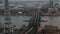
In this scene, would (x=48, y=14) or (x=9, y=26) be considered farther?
(x=48, y=14)

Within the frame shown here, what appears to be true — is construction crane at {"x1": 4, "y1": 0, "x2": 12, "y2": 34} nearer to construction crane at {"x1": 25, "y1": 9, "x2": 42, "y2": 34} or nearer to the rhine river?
the rhine river

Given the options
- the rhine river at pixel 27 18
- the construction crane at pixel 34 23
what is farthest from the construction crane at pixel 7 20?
the construction crane at pixel 34 23

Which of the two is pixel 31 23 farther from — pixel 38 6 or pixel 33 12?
pixel 38 6

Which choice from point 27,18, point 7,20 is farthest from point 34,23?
point 7,20

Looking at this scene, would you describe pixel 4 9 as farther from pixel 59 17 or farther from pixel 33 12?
pixel 59 17

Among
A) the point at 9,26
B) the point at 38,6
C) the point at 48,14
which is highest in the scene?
the point at 38,6

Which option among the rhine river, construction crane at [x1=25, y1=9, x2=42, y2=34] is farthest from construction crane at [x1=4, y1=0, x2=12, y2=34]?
construction crane at [x1=25, y1=9, x2=42, y2=34]

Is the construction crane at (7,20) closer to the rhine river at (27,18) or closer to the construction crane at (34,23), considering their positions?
the rhine river at (27,18)

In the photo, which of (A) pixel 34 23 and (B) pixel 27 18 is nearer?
(A) pixel 34 23

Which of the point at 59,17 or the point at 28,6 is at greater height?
the point at 28,6

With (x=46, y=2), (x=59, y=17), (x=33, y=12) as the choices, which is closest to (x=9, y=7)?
(x=33, y=12)

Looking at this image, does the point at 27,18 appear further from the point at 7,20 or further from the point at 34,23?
the point at 7,20
